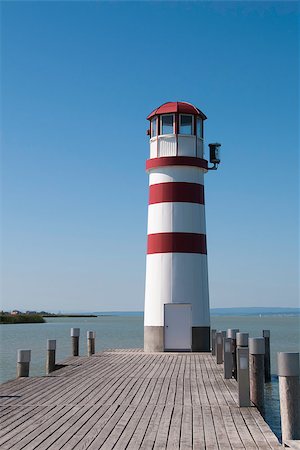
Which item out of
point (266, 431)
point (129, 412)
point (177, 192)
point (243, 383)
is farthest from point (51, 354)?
point (266, 431)

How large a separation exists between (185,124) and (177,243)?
4.24 m

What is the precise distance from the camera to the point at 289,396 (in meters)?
8.07

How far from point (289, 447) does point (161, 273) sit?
14.2 m

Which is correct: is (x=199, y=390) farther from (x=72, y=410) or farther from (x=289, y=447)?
(x=289, y=447)

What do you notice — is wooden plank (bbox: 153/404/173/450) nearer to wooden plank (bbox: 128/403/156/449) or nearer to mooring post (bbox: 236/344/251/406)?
wooden plank (bbox: 128/403/156/449)

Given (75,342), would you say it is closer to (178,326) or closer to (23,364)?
(178,326)

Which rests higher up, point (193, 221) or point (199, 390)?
point (193, 221)

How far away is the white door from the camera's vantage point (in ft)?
69.8

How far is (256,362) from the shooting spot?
11.8 meters

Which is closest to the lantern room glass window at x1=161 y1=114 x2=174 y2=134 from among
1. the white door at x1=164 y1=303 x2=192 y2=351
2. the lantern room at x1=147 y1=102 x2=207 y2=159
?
the lantern room at x1=147 y1=102 x2=207 y2=159

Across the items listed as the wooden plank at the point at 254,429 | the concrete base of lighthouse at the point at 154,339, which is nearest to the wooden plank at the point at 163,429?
the wooden plank at the point at 254,429

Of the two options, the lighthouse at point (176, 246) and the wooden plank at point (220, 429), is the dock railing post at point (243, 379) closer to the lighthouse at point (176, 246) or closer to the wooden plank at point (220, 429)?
the wooden plank at point (220, 429)

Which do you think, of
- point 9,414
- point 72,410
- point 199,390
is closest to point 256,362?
point 199,390

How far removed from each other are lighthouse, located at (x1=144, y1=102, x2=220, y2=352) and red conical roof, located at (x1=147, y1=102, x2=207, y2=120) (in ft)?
0.14
